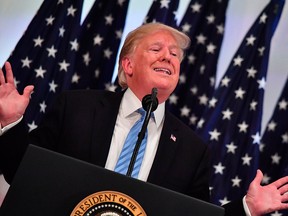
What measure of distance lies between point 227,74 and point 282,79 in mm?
468

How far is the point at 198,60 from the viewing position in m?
4.13

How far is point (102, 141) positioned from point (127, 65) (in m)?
0.62

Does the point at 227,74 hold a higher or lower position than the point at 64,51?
higher

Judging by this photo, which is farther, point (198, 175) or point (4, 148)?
point (198, 175)

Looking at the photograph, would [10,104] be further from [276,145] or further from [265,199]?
[276,145]

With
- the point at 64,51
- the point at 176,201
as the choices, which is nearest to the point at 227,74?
the point at 64,51

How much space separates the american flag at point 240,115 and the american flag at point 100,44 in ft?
2.75

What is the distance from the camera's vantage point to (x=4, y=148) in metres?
2.05

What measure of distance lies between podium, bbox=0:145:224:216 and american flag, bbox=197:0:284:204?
2538 mm

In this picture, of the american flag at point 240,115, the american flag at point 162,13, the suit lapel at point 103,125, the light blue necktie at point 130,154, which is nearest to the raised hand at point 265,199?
the light blue necktie at point 130,154

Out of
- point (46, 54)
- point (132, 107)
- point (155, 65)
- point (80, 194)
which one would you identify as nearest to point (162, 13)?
point (46, 54)

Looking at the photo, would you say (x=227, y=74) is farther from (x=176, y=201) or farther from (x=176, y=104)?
(x=176, y=201)

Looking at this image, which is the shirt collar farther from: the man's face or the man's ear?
the man's ear

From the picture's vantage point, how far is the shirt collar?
2.47 meters
